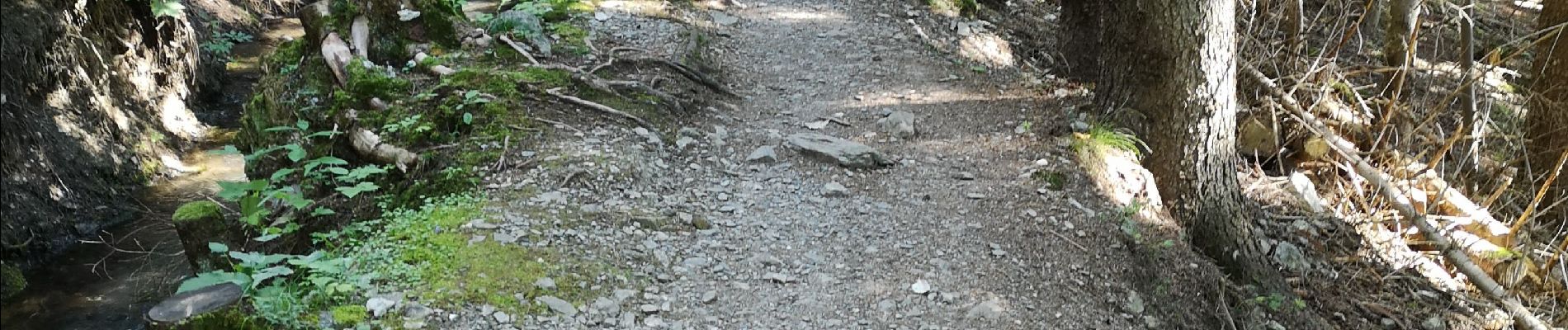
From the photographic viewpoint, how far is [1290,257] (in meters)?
6.75

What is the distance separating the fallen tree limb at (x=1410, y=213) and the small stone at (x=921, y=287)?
14.1 feet

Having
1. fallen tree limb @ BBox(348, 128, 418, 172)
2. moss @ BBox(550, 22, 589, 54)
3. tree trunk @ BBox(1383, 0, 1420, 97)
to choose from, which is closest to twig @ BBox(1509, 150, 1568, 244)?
tree trunk @ BBox(1383, 0, 1420, 97)

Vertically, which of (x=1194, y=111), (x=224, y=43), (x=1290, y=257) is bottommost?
(x=224, y=43)

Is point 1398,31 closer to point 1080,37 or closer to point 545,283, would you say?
point 1080,37

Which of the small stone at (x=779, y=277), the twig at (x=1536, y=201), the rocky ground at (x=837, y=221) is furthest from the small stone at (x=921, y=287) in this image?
the twig at (x=1536, y=201)

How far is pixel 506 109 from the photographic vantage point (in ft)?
21.6

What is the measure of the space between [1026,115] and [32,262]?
691 centimetres

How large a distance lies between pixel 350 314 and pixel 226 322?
448mm

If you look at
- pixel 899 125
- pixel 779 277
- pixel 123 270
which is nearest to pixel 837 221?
pixel 779 277

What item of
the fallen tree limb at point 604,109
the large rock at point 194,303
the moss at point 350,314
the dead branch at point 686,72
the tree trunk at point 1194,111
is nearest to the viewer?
the large rock at point 194,303

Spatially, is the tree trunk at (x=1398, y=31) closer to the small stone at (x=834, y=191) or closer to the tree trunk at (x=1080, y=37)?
the tree trunk at (x=1080, y=37)

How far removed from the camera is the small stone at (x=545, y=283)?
4633 millimetres

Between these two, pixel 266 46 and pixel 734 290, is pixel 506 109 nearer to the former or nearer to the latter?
pixel 734 290

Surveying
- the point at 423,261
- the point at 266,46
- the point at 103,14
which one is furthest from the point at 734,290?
the point at 266,46
